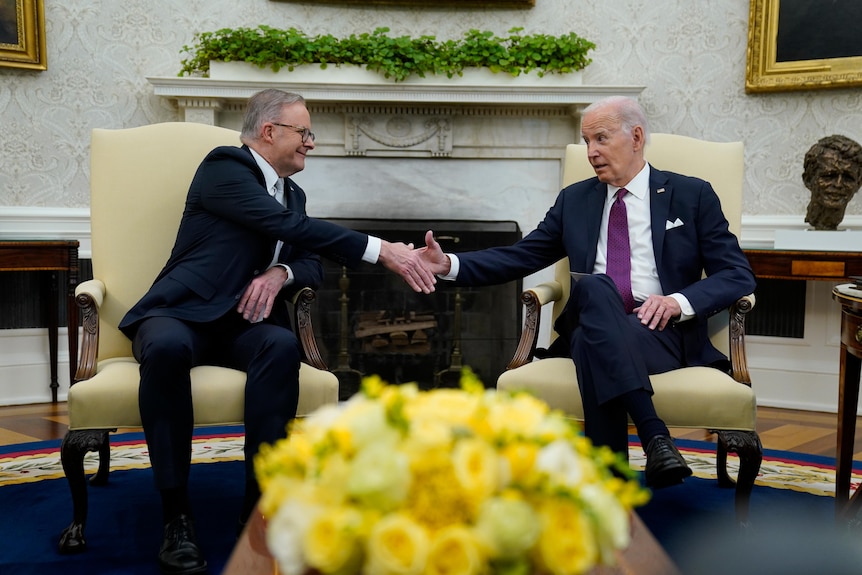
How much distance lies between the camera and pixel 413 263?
2.65m

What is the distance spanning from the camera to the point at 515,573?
2.63 feet

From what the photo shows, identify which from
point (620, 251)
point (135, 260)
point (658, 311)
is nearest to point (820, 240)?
point (620, 251)

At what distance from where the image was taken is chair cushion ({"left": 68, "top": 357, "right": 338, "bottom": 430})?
7.06ft

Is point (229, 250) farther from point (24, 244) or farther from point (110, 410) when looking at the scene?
point (24, 244)

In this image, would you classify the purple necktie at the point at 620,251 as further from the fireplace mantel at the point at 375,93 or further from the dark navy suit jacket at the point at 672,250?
the fireplace mantel at the point at 375,93

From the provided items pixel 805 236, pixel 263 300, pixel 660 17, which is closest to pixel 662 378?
pixel 263 300

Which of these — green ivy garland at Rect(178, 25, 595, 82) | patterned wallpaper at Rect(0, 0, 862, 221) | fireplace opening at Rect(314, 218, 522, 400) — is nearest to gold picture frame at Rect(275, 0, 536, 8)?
patterned wallpaper at Rect(0, 0, 862, 221)

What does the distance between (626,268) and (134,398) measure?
152 centimetres

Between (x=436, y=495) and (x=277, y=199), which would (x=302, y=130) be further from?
(x=436, y=495)

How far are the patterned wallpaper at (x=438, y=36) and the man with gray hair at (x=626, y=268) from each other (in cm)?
190

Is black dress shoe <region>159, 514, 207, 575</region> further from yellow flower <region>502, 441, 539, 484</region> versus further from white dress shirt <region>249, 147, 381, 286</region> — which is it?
yellow flower <region>502, 441, 539, 484</region>

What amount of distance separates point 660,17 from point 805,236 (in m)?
1.50

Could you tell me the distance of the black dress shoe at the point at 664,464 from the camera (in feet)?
6.68

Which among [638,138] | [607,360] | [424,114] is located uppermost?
[424,114]
